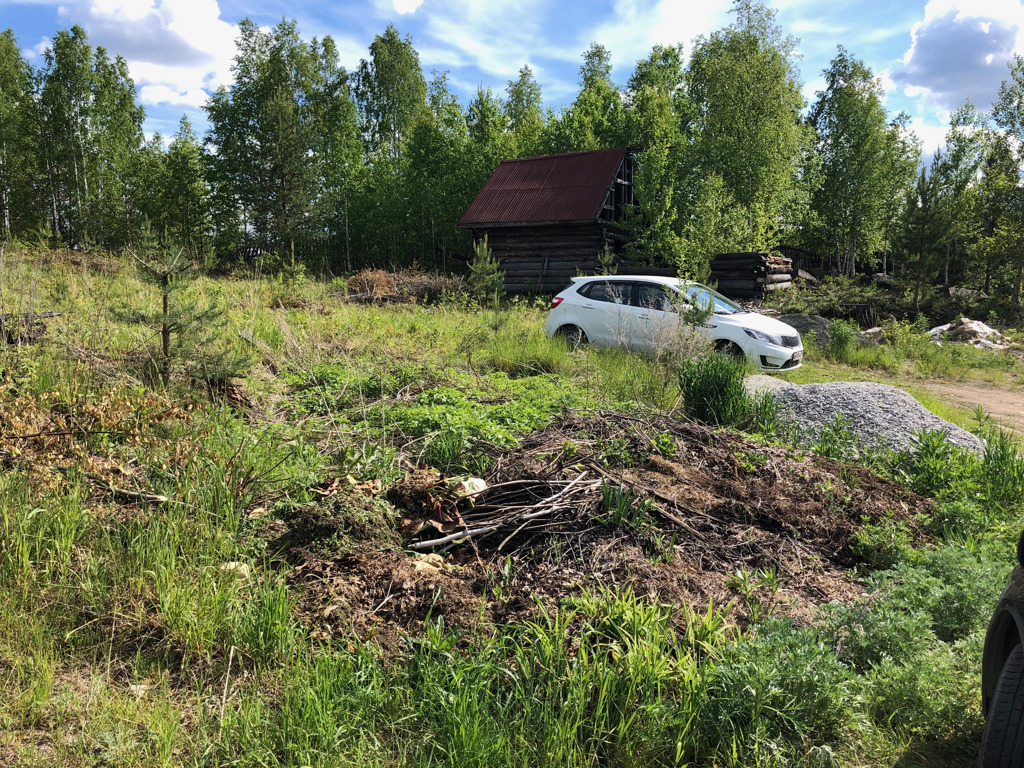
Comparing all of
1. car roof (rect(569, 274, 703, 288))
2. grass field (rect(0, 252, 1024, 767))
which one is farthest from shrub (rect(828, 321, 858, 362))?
grass field (rect(0, 252, 1024, 767))

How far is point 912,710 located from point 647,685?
3.46 feet

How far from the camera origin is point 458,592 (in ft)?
10.4

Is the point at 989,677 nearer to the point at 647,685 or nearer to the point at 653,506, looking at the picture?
the point at 647,685

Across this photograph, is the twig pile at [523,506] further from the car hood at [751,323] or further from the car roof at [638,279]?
the car roof at [638,279]

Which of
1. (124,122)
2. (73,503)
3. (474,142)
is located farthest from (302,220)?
(73,503)

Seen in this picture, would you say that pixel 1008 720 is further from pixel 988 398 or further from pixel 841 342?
pixel 841 342

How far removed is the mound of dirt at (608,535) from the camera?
3123 millimetres

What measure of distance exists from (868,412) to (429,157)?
105ft

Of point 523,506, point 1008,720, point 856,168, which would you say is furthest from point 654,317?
point 856,168

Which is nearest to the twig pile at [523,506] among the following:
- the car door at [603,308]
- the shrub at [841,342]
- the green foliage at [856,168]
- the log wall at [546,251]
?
the car door at [603,308]

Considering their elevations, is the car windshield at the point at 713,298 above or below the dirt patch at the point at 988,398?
above

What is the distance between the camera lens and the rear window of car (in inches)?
440

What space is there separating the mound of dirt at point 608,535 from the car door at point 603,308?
19.3ft

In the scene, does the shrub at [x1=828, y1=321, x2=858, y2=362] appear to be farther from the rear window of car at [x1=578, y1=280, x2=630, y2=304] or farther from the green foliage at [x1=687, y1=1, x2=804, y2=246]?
the green foliage at [x1=687, y1=1, x2=804, y2=246]
